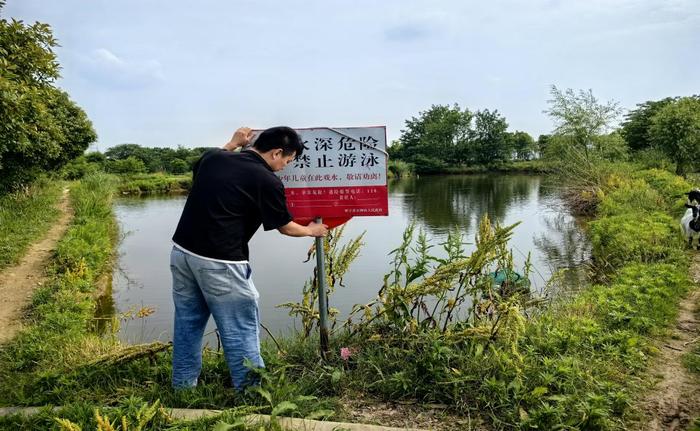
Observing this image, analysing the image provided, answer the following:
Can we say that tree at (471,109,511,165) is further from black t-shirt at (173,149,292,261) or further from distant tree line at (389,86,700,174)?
black t-shirt at (173,149,292,261)

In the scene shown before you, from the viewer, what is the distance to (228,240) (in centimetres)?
237

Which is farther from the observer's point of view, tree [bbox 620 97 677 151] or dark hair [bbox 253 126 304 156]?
tree [bbox 620 97 677 151]

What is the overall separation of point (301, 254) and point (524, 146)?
170ft

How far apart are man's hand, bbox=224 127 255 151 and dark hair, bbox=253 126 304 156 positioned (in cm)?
30

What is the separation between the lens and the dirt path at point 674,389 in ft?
7.92

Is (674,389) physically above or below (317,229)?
below

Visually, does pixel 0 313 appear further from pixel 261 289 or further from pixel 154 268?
pixel 154 268

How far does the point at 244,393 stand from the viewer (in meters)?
2.45

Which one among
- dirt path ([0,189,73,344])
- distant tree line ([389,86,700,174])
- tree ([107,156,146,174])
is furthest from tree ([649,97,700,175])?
tree ([107,156,146,174])

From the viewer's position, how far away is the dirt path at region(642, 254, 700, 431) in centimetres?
241

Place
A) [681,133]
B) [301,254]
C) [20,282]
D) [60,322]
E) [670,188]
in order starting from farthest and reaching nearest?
[681,133]
[670,188]
[301,254]
[20,282]
[60,322]

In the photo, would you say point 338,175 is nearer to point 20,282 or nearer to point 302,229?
point 302,229

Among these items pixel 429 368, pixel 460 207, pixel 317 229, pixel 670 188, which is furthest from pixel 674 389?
pixel 460 207

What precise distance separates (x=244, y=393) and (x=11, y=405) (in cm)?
138
